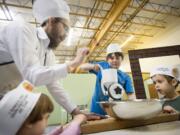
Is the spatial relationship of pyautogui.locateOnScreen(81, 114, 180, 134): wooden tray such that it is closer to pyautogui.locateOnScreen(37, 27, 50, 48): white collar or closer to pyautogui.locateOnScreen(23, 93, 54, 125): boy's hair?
pyautogui.locateOnScreen(23, 93, 54, 125): boy's hair

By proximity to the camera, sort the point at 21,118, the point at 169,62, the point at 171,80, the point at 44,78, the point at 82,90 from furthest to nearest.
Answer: the point at 169,62 < the point at 82,90 < the point at 171,80 < the point at 44,78 < the point at 21,118

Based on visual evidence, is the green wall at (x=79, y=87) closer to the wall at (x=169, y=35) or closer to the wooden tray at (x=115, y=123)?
the wall at (x=169, y=35)

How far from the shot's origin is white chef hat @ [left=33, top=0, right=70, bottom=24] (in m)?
1.05

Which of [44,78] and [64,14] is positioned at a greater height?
[64,14]

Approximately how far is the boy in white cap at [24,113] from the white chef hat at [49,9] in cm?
61

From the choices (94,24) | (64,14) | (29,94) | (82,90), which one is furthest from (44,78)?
(94,24)

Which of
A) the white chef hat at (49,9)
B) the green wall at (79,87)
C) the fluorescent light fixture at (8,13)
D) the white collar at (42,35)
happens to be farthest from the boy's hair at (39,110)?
the fluorescent light fixture at (8,13)

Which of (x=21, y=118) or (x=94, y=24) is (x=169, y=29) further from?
(x=21, y=118)

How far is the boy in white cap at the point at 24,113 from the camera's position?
50cm

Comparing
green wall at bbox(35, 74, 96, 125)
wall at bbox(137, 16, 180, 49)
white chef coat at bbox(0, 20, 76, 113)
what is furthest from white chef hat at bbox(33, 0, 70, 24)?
wall at bbox(137, 16, 180, 49)

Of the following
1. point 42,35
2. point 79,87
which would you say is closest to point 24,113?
point 42,35

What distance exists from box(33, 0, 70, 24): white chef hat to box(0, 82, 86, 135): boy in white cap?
0.61 m

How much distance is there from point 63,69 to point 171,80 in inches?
45.3

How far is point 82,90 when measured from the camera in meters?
3.85
